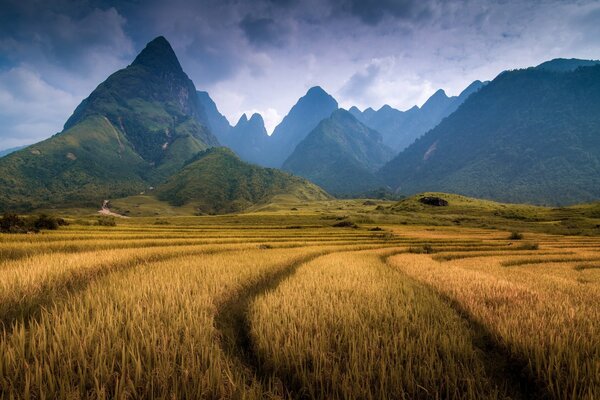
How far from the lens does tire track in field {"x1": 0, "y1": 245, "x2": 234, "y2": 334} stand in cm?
515

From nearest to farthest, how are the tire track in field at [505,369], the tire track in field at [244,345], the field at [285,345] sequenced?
the field at [285,345]
the tire track in field at [244,345]
the tire track in field at [505,369]

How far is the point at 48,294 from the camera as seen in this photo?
22.0 feet

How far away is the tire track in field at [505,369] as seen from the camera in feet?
12.1

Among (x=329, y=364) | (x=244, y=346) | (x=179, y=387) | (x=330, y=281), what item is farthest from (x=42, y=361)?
(x=330, y=281)

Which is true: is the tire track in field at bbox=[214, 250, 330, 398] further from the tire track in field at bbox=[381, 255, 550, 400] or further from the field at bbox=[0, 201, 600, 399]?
the tire track in field at bbox=[381, 255, 550, 400]

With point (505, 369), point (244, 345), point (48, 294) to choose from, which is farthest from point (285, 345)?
point (48, 294)

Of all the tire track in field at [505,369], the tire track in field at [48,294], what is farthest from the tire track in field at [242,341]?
the tire track in field at [48,294]

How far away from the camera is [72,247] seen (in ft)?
55.9

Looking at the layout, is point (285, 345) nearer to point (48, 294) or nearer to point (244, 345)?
point (244, 345)

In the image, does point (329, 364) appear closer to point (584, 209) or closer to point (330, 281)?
point (330, 281)

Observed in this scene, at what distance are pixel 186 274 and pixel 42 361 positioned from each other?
656 cm

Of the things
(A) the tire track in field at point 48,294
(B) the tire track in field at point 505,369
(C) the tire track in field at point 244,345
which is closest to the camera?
(C) the tire track in field at point 244,345

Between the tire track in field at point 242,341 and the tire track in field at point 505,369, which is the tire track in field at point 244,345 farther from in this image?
the tire track in field at point 505,369

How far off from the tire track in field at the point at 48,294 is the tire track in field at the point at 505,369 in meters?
6.09
